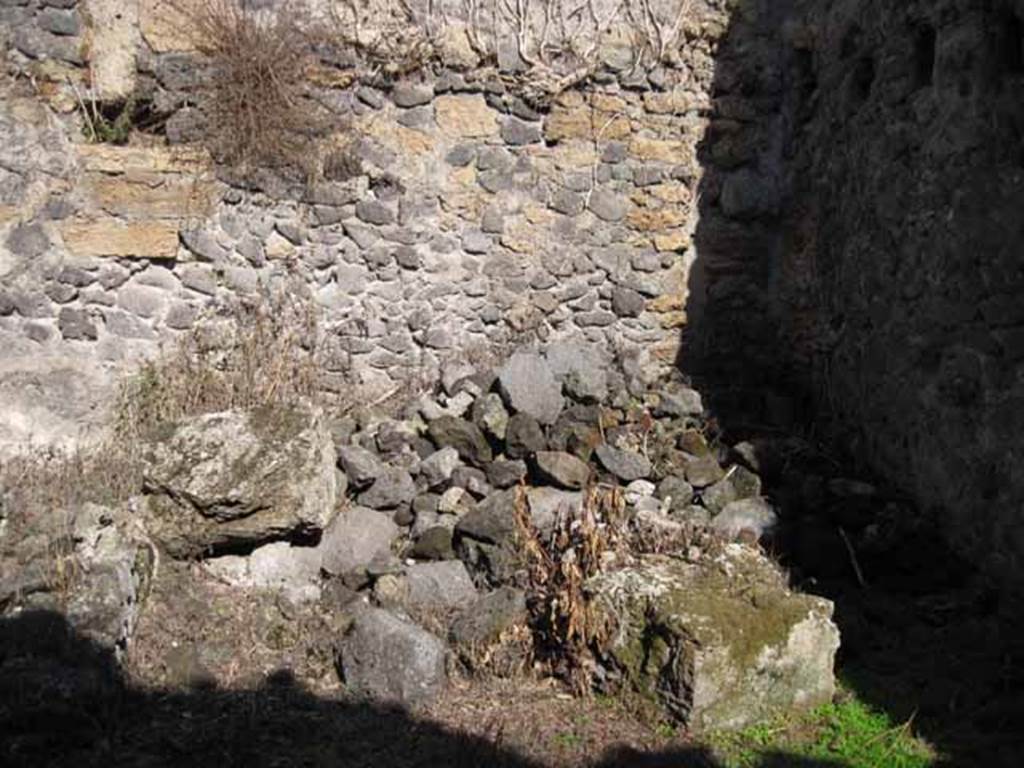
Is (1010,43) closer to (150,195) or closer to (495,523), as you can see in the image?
(495,523)

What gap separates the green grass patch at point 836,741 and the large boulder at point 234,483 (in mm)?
2195

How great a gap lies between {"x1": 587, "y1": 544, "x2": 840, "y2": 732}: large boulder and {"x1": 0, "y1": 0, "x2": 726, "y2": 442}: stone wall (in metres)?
2.57

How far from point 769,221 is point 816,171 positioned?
0.51 metres

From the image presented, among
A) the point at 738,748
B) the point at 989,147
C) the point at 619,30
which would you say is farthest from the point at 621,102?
the point at 738,748

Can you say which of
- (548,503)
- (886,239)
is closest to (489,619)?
A: (548,503)

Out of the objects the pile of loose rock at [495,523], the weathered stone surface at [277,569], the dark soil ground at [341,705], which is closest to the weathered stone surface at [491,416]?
the pile of loose rock at [495,523]

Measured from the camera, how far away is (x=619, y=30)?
5.99m

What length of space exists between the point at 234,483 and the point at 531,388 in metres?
1.75

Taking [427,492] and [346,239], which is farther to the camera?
[346,239]

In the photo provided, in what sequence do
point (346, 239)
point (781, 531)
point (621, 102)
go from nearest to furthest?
point (781, 531) < point (346, 239) < point (621, 102)

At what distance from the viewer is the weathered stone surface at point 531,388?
5.31m

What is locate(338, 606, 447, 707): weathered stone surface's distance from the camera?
142 inches

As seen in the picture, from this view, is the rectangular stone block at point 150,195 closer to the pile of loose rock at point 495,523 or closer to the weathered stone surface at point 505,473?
the pile of loose rock at point 495,523

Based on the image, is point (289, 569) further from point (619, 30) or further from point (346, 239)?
point (619, 30)
